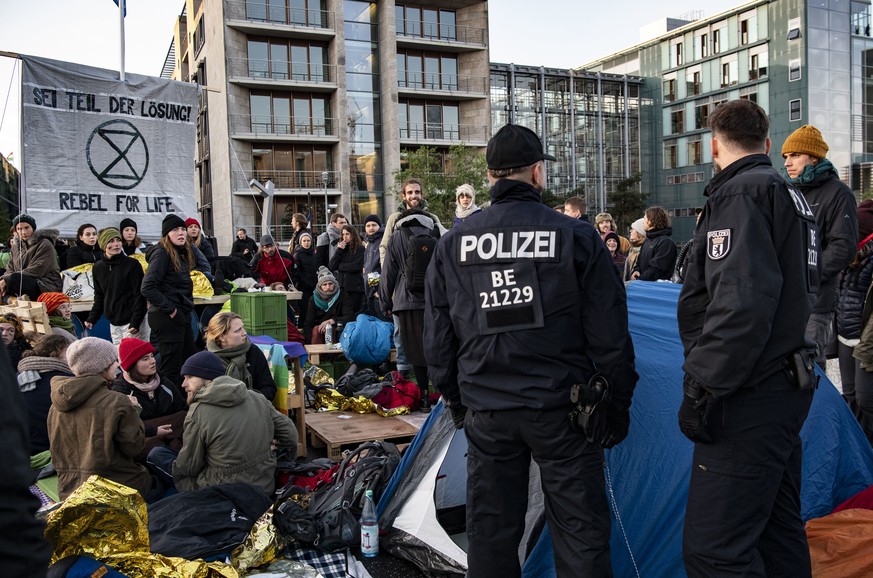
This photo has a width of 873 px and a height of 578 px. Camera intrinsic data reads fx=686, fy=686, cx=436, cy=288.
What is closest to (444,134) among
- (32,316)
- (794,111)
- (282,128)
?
(282,128)

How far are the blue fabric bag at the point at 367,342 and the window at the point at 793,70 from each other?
51.9m

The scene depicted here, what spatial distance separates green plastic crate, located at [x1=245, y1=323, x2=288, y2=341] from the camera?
8102mm

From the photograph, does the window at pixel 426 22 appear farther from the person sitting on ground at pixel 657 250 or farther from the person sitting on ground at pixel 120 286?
the person sitting on ground at pixel 120 286

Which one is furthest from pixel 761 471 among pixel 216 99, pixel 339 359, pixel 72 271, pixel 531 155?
pixel 216 99

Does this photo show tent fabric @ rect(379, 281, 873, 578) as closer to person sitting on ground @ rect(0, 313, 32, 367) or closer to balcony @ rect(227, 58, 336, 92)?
person sitting on ground @ rect(0, 313, 32, 367)

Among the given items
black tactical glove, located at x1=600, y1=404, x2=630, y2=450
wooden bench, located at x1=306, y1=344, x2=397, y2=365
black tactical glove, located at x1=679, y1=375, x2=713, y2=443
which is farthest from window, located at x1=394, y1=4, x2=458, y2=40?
black tactical glove, located at x1=679, y1=375, x2=713, y2=443

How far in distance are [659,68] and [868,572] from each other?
195ft

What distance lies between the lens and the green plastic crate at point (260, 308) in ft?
26.4

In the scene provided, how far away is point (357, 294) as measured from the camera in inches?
352

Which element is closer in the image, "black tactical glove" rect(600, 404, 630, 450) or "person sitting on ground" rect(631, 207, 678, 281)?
"black tactical glove" rect(600, 404, 630, 450)

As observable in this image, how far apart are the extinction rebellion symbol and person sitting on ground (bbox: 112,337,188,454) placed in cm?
345

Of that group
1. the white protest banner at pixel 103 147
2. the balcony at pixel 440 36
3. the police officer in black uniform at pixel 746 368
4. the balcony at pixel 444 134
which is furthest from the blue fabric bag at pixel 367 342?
the balcony at pixel 440 36

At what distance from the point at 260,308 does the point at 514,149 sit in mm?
5785

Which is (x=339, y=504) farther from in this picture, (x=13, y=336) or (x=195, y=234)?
(x=195, y=234)
